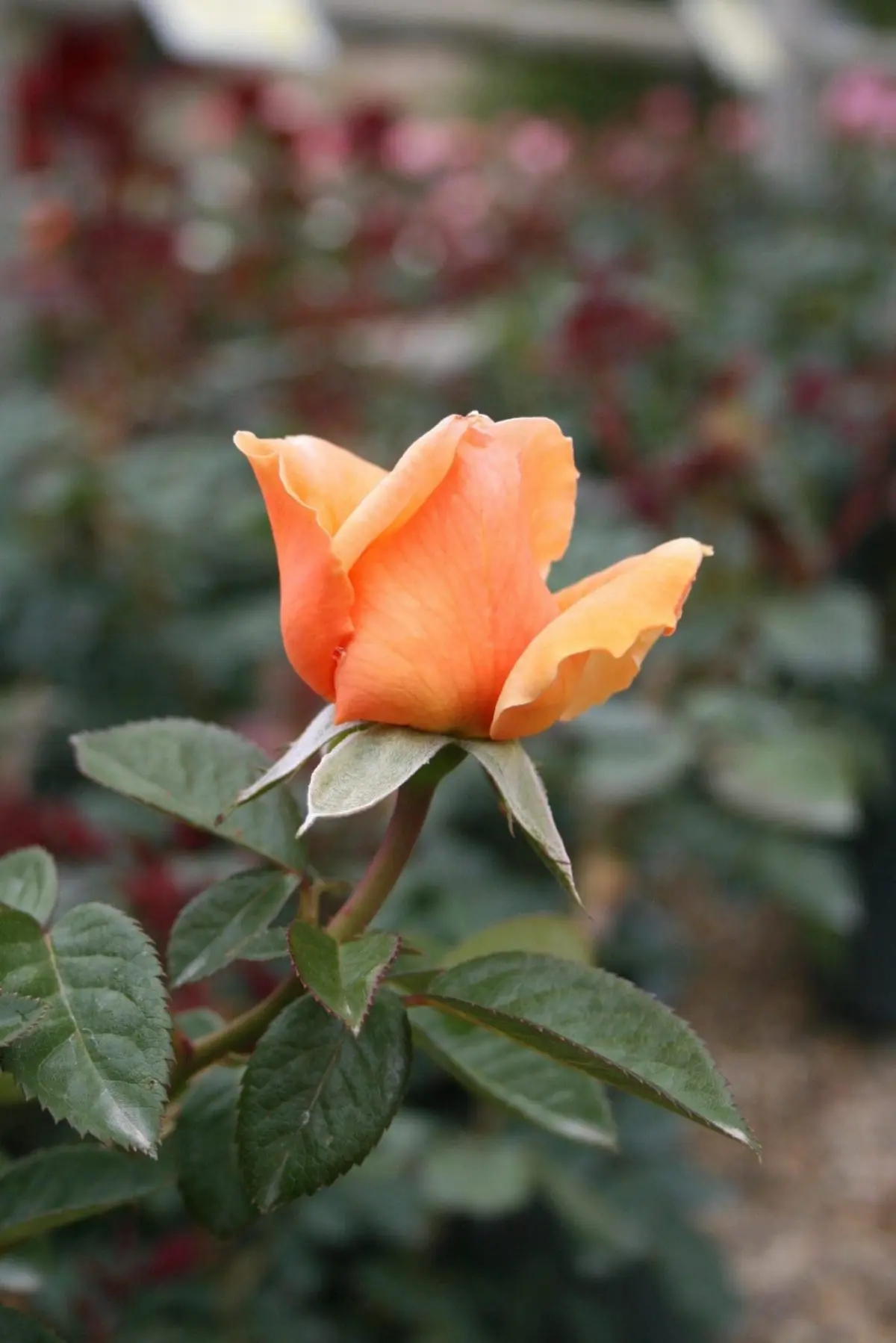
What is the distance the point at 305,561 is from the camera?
1.01 feet

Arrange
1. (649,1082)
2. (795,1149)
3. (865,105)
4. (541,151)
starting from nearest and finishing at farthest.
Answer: (649,1082) → (795,1149) → (865,105) → (541,151)

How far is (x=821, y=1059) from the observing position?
179cm

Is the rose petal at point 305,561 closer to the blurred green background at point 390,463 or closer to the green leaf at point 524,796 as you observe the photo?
the green leaf at point 524,796

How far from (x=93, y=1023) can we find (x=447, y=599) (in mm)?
120

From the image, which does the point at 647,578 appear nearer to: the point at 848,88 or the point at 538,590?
the point at 538,590

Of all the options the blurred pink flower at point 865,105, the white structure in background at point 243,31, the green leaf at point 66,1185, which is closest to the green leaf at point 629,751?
the green leaf at point 66,1185

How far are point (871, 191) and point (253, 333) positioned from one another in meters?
1.16

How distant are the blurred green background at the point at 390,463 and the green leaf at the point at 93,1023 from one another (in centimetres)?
15

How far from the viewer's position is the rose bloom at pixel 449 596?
0.30m

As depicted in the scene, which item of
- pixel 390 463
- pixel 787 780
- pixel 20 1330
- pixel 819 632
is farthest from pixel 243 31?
pixel 20 1330


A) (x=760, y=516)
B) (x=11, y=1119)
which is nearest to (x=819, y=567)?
(x=760, y=516)

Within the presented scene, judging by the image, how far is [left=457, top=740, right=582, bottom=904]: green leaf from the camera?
12.0 inches

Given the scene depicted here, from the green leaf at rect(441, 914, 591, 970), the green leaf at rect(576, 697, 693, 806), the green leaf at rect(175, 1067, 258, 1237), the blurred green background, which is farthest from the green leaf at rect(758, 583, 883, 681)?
the green leaf at rect(175, 1067, 258, 1237)

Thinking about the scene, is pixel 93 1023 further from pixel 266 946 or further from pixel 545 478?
pixel 545 478
